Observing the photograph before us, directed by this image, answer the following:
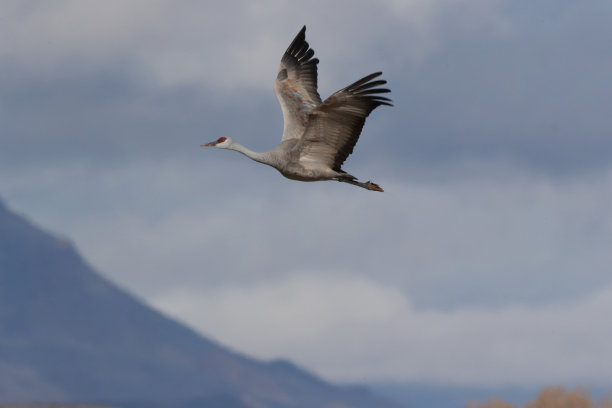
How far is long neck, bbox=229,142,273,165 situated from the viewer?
103 feet

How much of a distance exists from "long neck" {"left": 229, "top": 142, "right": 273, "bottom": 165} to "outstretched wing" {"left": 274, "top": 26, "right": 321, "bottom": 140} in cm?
146

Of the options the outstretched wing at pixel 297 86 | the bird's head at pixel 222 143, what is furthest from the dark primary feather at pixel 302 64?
the bird's head at pixel 222 143

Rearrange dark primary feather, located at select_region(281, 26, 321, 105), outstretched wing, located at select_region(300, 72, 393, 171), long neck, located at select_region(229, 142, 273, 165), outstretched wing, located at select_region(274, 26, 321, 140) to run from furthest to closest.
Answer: dark primary feather, located at select_region(281, 26, 321, 105)
outstretched wing, located at select_region(274, 26, 321, 140)
long neck, located at select_region(229, 142, 273, 165)
outstretched wing, located at select_region(300, 72, 393, 171)

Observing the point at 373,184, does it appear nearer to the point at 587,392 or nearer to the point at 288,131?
the point at 288,131

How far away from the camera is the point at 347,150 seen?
30844 millimetres

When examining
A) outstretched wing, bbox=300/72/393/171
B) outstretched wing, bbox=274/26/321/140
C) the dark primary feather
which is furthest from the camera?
the dark primary feather

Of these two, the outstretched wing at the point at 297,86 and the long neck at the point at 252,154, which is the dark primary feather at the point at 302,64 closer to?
the outstretched wing at the point at 297,86

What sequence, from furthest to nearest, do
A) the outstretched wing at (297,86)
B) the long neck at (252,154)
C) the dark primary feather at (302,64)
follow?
the dark primary feather at (302,64) → the outstretched wing at (297,86) → the long neck at (252,154)

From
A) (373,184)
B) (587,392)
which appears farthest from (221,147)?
(587,392)

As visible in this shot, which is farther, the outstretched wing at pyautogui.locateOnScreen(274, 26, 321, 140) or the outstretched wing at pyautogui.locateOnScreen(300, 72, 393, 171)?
the outstretched wing at pyautogui.locateOnScreen(274, 26, 321, 140)

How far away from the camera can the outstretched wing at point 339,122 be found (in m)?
28.7

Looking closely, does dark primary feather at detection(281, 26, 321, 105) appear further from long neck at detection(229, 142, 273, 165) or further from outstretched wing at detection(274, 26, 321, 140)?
long neck at detection(229, 142, 273, 165)

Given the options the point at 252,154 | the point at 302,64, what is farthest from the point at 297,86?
the point at 252,154

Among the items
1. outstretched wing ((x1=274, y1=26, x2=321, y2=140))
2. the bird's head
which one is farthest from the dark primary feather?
the bird's head
